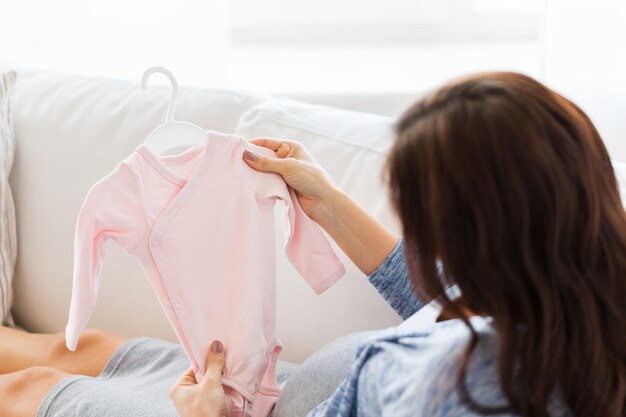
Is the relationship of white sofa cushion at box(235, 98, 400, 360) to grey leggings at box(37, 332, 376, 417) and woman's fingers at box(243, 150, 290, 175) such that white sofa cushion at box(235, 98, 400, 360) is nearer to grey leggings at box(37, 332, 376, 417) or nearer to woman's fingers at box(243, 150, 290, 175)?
grey leggings at box(37, 332, 376, 417)

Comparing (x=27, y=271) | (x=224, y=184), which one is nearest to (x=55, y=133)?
(x=27, y=271)

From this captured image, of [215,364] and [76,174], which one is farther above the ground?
[76,174]

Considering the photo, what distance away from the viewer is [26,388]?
1.39m

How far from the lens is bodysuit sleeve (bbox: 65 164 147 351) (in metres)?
1.16

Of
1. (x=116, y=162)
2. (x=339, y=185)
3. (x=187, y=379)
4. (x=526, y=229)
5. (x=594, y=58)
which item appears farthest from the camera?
(x=594, y=58)

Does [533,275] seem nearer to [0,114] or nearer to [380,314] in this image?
[380,314]

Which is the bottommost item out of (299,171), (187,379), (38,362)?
(38,362)

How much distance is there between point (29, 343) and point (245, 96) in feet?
2.10

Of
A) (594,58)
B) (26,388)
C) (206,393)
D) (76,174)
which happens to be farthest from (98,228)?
(594,58)

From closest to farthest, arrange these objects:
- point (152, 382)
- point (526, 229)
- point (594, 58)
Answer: point (526, 229) < point (152, 382) < point (594, 58)

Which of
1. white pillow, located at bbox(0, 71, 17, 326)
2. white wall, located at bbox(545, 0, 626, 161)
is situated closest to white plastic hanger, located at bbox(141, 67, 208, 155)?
white pillow, located at bbox(0, 71, 17, 326)

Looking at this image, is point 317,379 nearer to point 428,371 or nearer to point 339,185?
point 428,371

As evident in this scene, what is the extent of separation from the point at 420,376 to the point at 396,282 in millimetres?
443

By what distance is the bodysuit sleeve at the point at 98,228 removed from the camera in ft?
3.80
